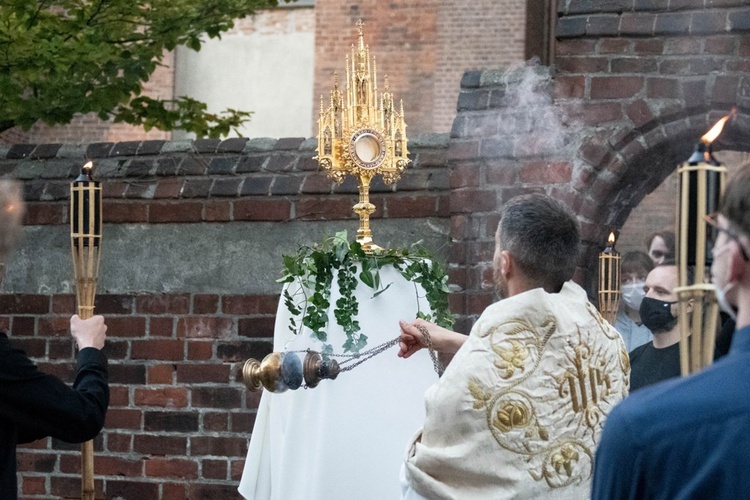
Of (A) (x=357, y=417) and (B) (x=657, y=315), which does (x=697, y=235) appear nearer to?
(A) (x=357, y=417)

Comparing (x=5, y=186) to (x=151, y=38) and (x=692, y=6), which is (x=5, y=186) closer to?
(x=692, y=6)

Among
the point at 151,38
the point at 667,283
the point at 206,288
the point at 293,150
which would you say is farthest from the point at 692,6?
the point at 151,38

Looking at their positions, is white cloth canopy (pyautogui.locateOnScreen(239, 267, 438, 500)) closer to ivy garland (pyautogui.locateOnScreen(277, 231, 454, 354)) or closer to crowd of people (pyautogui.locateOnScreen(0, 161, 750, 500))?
ivy garland (pyautogui.locateOnScreen(277, 231, 454, 354))

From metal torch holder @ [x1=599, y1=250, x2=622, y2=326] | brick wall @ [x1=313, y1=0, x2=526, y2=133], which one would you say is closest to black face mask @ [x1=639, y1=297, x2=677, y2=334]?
metal torch holder @ [x1=599, y1=250, x2=622, y2=326]

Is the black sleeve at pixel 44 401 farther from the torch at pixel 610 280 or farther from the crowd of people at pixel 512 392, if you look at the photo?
the torch at pixel 610 280

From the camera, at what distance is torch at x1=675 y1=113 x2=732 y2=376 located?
1910 mm

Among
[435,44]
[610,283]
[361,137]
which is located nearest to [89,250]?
[361,137]

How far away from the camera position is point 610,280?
16.5 feet

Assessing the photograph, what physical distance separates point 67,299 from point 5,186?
304 cm

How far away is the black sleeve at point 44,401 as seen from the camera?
3293mm

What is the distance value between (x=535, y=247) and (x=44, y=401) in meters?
1.41

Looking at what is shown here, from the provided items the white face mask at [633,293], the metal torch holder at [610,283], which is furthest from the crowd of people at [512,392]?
the white face mask at [633,293]

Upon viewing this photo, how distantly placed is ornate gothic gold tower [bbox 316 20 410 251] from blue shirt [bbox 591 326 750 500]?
11.1 ft

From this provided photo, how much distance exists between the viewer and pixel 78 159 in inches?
255
